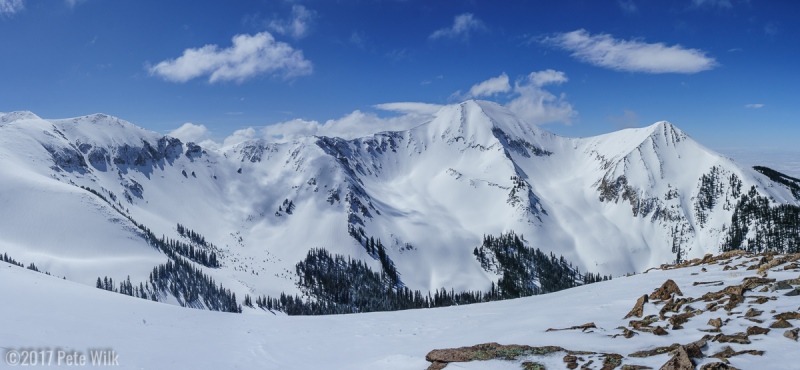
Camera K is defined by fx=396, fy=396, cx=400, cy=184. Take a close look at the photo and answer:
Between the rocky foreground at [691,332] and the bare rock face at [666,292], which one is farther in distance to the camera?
the bare rock face at [666,292]

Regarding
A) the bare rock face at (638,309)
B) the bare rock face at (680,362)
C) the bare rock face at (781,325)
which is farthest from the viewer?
the bare rock face at (638,309)

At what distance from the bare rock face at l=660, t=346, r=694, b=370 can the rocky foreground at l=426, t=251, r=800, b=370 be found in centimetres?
3

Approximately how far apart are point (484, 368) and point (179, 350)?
13.3m

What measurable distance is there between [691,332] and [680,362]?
4417mm

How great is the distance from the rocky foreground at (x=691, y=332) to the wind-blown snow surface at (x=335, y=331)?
99mm

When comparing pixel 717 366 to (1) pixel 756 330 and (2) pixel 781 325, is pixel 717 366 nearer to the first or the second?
(1) pixel 756 330

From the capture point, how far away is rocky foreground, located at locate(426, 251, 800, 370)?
12.5m

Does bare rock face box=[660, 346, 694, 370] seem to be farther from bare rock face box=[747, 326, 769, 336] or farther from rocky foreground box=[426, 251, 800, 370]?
bare rock face box=[747, 326, 769, 336]

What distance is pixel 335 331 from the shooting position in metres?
25.8

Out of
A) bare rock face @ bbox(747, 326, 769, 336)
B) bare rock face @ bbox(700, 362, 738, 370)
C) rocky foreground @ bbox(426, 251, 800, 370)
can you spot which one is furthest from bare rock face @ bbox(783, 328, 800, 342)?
bare rock face @ bbox(700, 362, 738, 370)

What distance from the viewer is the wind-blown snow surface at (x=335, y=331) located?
14.8 m

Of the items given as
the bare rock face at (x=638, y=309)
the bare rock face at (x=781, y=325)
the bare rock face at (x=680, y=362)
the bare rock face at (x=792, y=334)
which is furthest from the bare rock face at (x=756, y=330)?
the bare rock face at (x=638, y=309)

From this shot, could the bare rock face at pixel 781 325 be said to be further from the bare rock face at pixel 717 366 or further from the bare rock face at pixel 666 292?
the bare rock face at pixel 666 292

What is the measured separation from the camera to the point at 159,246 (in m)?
194
